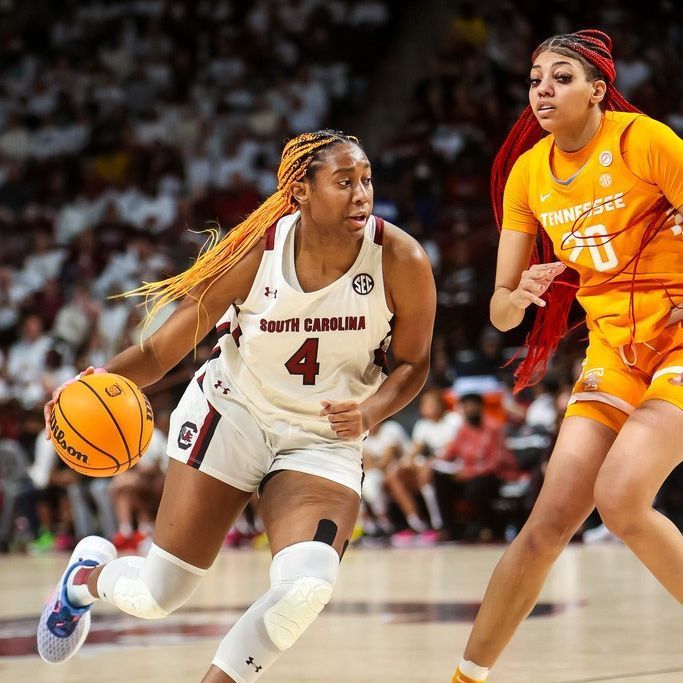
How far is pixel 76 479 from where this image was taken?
11.7 meters

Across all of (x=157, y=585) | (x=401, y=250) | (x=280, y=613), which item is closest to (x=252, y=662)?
(x=280, y=613)

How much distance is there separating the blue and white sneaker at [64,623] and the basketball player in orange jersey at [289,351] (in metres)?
0.42

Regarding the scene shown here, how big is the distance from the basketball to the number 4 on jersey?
0.49 m

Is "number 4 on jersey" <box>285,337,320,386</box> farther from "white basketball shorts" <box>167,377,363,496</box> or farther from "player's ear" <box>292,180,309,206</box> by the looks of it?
"player's ear" <box>292,180,309,206</box>

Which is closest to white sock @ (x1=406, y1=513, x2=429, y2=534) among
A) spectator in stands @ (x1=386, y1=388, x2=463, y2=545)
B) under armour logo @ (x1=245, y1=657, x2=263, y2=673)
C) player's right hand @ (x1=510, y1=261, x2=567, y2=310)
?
spectator in stands @ (x1=386, y1=388, x2=463, y2=545)

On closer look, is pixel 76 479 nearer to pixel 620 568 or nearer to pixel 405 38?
pixel 620 568

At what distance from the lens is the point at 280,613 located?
3.45 m

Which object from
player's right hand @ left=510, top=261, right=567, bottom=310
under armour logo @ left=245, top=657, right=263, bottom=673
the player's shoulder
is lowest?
under armour logo @ left=245, top=657, right=263, bottom=673

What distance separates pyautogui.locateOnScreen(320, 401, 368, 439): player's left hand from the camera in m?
3.61

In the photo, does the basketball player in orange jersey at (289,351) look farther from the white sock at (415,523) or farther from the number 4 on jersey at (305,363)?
the white sock at (415,523)

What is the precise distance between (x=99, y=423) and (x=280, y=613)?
87 cm

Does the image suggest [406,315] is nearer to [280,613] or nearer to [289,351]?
[289,351]

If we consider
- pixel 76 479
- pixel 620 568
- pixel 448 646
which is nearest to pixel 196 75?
pixel 76 479

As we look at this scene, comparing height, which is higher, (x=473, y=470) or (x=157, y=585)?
(x=157, y=585)
